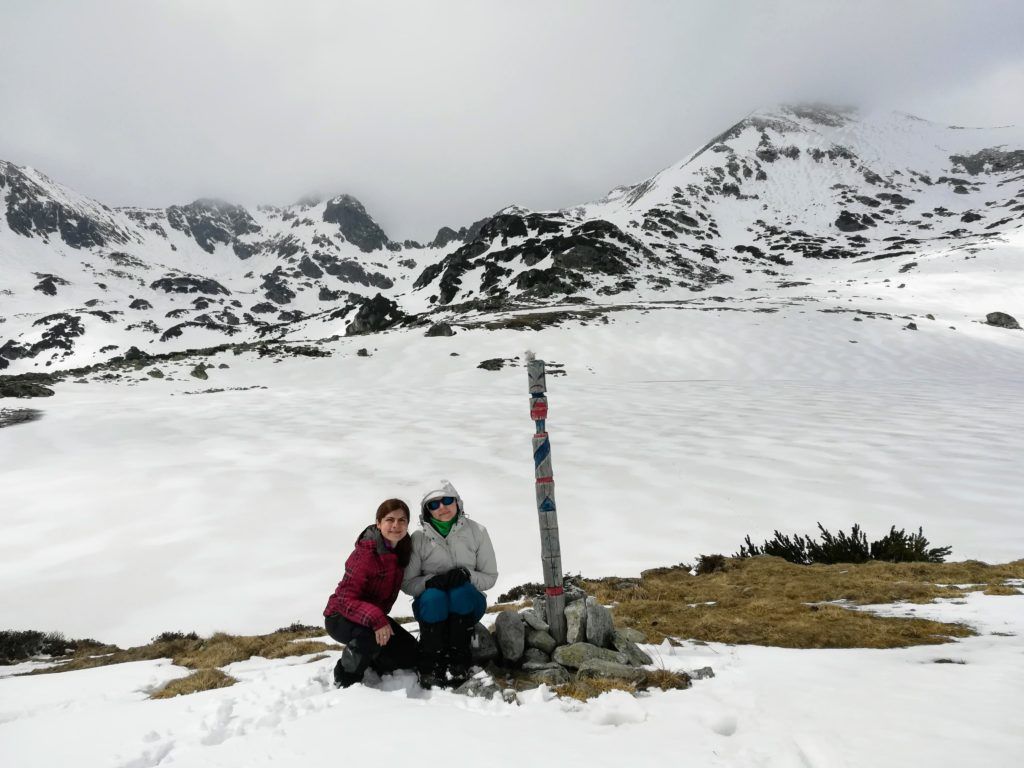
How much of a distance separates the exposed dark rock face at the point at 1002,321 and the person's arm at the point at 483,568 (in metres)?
63.1

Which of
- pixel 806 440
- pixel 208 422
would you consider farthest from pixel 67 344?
pixel 806 440

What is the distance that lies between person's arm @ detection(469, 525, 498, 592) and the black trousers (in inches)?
34.0

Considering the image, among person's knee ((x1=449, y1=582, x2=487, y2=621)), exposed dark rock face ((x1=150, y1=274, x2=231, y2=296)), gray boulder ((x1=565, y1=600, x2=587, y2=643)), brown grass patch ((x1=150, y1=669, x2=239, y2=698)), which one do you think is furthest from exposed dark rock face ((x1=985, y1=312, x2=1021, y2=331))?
exposed dark rock face ((x1=150, y1=274, x2=231, y2=296))

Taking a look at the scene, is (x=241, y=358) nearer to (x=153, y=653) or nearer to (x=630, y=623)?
(x=153, y=653)

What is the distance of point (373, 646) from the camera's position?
4777 mm

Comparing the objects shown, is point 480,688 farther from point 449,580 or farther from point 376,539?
point 376,539

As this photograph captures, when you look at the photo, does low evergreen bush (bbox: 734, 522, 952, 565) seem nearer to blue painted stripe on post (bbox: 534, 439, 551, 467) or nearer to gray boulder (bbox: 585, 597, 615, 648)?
gray boulder (bbox: 585, 597, 615, 648)

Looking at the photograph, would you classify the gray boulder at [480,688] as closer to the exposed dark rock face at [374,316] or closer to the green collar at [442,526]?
the green collar at [442,526]

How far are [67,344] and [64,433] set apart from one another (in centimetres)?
13502

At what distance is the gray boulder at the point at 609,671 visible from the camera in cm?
472

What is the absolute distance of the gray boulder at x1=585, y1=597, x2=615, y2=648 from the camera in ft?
17.3

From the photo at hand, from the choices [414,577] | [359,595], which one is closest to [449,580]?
Answer: [414,577]

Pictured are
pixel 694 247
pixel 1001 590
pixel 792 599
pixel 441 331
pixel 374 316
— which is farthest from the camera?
pixel 694 247

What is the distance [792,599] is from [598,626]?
367cm
